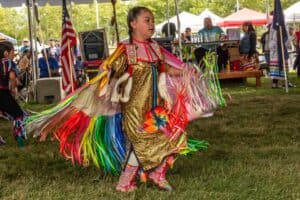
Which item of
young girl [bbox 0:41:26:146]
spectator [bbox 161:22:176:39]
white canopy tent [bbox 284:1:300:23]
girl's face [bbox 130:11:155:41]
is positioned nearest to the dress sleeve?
girl's face [bbox 130:11:155:41]

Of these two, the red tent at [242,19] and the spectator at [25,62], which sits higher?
the red tent at [242,19]

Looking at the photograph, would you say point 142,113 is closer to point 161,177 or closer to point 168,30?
point 161,177

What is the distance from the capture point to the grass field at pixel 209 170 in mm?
3953

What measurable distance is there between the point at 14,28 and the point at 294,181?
4686cm

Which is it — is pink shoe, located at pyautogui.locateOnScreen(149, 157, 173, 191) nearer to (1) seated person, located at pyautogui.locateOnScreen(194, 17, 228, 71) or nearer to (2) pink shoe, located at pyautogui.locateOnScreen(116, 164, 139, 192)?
(2) pink shoe, located at pyautogui.locateOnScreen(116, 164, 139, 192)

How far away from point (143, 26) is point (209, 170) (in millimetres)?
1312

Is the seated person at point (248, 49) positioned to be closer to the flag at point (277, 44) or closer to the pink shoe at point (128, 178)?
the flag at point (277, 44)

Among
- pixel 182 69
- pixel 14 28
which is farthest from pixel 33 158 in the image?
pixel 14 28

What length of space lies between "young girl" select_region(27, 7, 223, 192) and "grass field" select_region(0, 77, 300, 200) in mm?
210

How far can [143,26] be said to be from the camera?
4008mm

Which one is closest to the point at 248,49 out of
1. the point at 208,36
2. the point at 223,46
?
the point at 223,46

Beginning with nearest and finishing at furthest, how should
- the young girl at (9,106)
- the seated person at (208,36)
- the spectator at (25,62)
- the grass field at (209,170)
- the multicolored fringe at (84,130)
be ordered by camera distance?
1. the grass field at (209,170)
2. the multicolored fringe at (84,130)
3. the young girl at (9,106)
4. the seated person at (208,36)
5. the spectator at (25,62)

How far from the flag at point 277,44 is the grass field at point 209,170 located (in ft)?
12.3

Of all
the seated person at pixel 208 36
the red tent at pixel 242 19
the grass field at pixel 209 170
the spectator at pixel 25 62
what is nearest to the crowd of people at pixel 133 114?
the grass field at pixel 209 170
